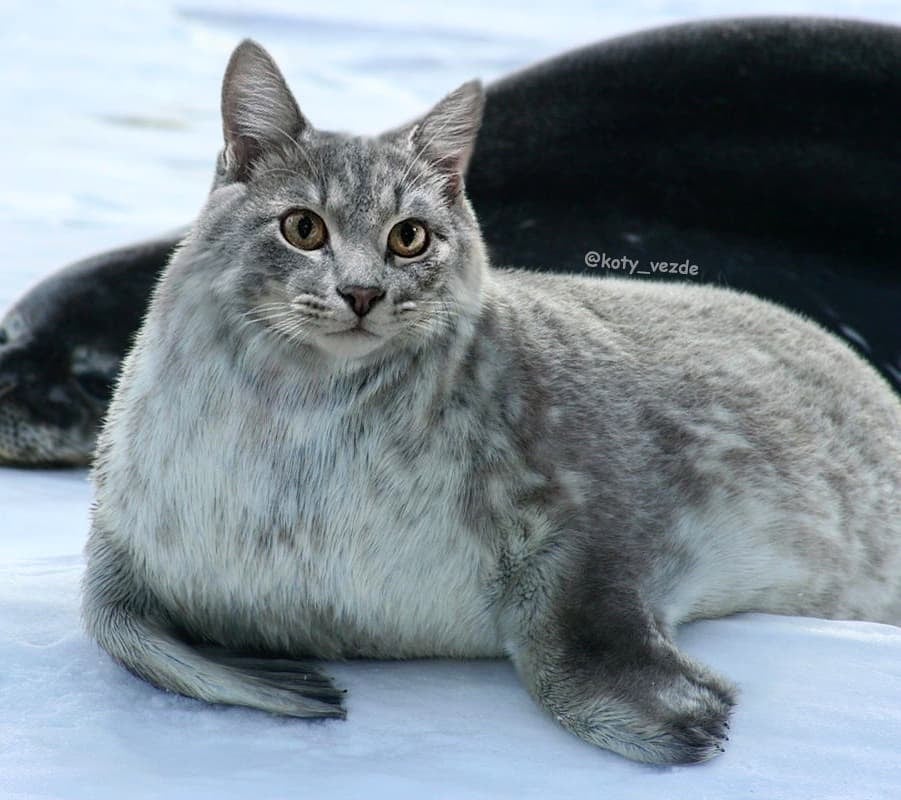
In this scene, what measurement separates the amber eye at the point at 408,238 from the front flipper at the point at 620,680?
50 cm

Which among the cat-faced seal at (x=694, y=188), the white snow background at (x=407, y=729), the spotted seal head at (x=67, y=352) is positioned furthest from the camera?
the cat-faced seal at (x=694, y=188)

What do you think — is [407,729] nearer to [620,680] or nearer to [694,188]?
[620,680]

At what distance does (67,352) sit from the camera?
12.4 feet

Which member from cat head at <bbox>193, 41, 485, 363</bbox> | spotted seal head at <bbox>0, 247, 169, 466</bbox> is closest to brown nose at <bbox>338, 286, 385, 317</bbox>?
cat head at <bbox>193, 41, 485, 363</bbox>

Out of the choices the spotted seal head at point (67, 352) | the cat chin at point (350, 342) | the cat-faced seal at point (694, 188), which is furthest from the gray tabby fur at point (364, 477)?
the cat-faced seal at point (694, 188)

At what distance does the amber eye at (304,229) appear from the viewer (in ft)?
6.63

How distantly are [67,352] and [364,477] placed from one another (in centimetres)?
191

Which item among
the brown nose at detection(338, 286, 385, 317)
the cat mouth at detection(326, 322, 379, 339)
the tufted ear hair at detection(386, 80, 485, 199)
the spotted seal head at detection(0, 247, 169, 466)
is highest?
the tufted ear hair at detection(386, 80, 485, 199)

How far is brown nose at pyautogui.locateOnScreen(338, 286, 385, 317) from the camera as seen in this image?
1943mm

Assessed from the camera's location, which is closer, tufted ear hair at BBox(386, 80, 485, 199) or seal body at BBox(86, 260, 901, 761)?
seal body at BBox(86, 260, 901, 761)

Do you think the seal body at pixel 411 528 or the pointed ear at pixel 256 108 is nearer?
the seal body at pixel 411 528

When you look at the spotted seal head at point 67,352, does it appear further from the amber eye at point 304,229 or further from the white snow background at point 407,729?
the amber eye at point 304,229

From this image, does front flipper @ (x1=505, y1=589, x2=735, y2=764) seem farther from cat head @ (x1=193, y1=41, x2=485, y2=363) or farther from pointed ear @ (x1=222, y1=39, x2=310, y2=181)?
pointed ear @ (x1=222, y1=39, x2=310, y2=181)

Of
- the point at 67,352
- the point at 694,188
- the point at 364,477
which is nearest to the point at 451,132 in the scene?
the point at 364,477
